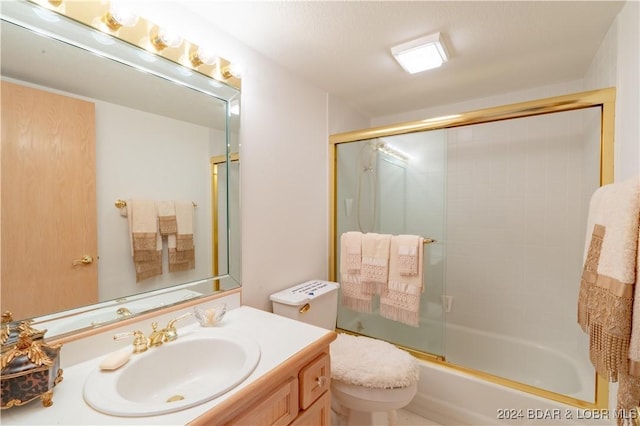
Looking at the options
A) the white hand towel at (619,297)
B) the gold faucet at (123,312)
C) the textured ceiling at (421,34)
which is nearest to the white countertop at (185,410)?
the gold faucet at (123,312)

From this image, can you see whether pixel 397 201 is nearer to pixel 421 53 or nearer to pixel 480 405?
pixel 421 53

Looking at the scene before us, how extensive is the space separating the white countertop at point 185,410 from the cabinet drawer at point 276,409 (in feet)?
0.26

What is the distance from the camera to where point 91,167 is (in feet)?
3.14

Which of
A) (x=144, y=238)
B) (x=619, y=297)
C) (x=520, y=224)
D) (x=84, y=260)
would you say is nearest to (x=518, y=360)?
(x=520, y=224)

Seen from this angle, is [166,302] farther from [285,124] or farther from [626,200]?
[626,200]

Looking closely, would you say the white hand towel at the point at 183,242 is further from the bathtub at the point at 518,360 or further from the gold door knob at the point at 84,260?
the bathtub at the point at 518,360

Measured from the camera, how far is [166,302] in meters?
1.13

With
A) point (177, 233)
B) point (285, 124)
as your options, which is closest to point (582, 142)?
point (285, 124)

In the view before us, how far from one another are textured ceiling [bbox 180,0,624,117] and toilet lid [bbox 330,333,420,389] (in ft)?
5.39

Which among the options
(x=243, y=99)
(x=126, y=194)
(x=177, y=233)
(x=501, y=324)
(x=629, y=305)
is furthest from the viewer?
(x=501, y=324)

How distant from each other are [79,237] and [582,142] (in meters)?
2.90

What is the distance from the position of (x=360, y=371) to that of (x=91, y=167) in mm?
1382

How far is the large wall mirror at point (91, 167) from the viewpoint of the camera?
810 millimetres

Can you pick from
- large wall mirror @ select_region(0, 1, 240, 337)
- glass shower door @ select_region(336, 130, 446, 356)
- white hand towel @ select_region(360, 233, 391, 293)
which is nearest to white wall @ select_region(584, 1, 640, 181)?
glass shower door @ select_region(336, 130, 446, 356)
